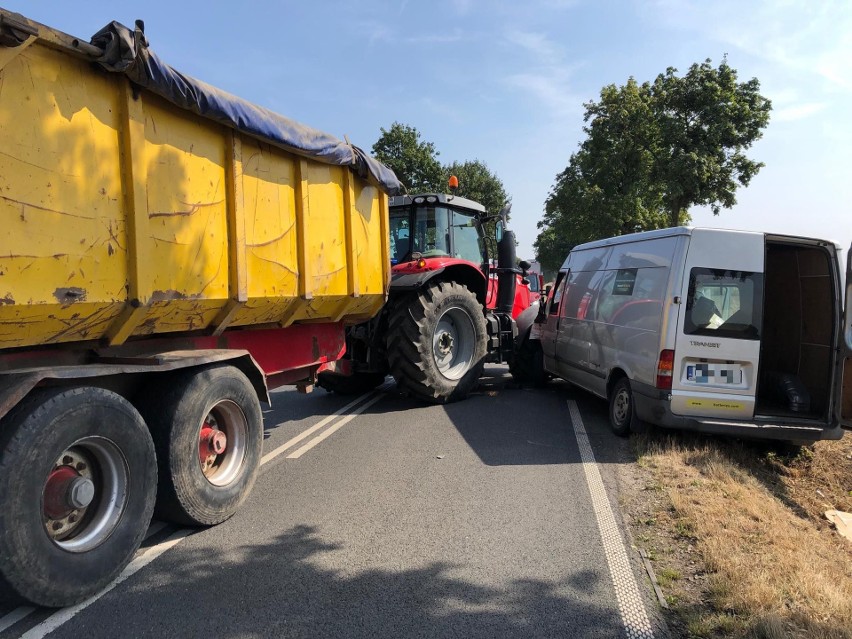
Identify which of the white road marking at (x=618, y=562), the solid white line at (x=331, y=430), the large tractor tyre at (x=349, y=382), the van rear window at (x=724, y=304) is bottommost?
the solid white line at (x=331, y=430)

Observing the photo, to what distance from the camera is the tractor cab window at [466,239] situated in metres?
8.52

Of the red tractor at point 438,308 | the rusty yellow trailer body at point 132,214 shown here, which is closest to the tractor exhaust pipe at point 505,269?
the red tractor at point 438,308

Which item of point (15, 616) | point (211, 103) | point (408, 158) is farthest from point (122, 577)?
point (408, 158)

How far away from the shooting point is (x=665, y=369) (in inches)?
207

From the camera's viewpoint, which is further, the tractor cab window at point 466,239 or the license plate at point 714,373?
the tractor cab window at point 466,239

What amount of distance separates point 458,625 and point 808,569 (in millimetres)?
1975

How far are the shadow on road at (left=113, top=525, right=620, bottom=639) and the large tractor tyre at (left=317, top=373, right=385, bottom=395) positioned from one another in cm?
483

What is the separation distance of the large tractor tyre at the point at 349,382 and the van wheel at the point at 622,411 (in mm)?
3389

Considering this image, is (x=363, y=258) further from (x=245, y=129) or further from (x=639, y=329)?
(x=639, y=329)

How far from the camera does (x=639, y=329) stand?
5.73 metres

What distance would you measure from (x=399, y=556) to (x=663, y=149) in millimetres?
22988

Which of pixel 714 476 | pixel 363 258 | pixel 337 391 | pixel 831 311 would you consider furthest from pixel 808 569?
pixel 337 391

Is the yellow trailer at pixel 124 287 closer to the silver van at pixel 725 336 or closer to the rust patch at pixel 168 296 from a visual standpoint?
the rust patch at pixel 168 296

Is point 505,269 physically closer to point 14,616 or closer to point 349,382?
point 349,382
